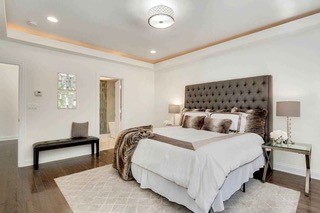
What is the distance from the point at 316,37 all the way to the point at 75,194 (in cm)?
451

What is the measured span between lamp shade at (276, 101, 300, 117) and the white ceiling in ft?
4.69

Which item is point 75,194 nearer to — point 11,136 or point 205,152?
point 205,152

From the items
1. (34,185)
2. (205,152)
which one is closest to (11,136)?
(34,185)

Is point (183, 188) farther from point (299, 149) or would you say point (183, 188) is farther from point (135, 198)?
point (299, 149)

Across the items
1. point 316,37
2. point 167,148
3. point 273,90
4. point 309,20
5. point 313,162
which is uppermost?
point 309,20

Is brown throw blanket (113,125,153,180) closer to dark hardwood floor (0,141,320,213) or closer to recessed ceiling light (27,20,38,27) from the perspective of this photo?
dark hardwood floor (0,141,320,213)

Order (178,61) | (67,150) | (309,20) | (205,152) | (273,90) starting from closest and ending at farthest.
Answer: (205,152), (309,20), (273,90), (67,150), (178,61)

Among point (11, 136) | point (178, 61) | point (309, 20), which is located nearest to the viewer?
point (309, 20)

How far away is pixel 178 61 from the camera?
4.91 metres

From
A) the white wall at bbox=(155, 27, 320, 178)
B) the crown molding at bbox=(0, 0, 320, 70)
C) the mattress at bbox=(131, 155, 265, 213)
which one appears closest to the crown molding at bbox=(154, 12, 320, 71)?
the crown molding at bbox=(0, 0, 320, 70)

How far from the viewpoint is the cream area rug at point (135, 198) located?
203 centimetres

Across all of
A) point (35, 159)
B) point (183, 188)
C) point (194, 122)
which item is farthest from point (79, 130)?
point (183, 188)

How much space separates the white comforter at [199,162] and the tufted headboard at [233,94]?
110 centimetres

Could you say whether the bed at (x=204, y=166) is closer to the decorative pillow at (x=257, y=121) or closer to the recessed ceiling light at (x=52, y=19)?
the decorative pillow at (x=257, y=121)
